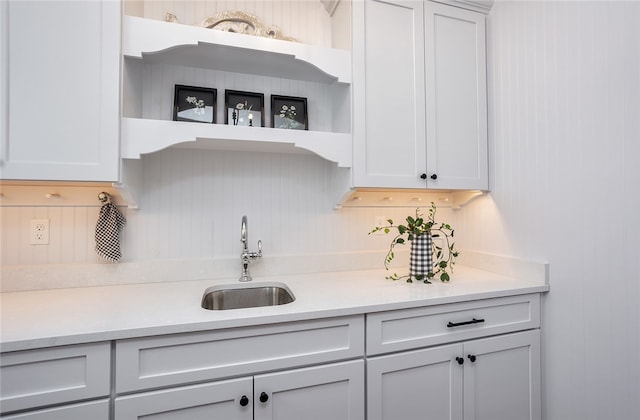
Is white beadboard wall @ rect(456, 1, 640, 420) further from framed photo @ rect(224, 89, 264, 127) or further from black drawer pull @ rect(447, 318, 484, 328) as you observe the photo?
framed photo @ rect(224, 89, 264, 127)

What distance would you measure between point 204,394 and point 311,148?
1077 millimetres

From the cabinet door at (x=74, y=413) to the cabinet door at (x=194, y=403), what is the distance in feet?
0.12

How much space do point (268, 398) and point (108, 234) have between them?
103 centimetres

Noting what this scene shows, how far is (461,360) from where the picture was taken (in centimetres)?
133

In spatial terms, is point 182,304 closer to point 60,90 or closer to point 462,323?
point 60,90

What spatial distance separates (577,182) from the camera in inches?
52.6

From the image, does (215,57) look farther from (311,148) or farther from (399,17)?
(399,17)

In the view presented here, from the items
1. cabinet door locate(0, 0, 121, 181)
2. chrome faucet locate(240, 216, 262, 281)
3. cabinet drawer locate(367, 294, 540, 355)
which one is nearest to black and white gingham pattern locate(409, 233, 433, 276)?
cabinet drawer locate(367, 294, 540, 355)

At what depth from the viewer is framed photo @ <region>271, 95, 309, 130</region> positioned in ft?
5.49

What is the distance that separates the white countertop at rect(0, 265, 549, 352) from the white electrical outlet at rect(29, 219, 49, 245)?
8.9 inches

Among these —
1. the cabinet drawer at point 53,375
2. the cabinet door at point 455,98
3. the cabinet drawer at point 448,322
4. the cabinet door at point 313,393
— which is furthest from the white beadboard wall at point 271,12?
the cabinet door at point 313,393

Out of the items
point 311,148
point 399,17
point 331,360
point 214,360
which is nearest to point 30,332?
point 214,360

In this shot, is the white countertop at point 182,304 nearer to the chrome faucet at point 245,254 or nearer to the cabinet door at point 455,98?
the chrome faucet at point 245,254

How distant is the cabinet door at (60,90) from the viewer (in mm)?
1116
